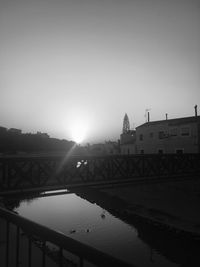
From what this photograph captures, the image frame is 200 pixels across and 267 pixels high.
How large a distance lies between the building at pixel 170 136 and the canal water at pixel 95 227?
17.0 metres

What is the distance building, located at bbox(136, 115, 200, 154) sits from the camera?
39.2 metres

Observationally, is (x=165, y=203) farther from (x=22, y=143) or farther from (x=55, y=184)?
(x=22, y=143)

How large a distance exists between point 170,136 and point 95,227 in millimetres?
23263

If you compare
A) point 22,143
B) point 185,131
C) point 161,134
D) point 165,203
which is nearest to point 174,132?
point 185,131

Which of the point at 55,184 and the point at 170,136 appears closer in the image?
the point at 55,184

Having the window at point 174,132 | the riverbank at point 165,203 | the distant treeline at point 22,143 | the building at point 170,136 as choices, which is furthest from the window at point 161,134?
the distant treeline at point 22,143

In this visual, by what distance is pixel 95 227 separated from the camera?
26.9 m

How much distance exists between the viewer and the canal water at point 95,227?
20.1 meters

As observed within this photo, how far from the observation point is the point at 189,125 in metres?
40.0

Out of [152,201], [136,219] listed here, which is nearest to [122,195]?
[152,201]

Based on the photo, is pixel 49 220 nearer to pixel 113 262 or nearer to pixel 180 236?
pixel 180 236

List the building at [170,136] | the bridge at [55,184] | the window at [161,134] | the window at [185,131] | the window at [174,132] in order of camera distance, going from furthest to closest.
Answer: the window at [161,134]
the window at [174,132]
the window at [185,131]
the building at [170,136]
the bridge at [55,184]

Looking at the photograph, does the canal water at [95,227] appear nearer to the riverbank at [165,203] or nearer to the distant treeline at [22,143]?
the riverbank at [165,203]

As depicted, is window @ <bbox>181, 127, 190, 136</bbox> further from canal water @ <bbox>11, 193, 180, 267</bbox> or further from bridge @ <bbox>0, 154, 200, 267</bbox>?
canal water @ <bbox>11, 193, 180, 267</bbox>
